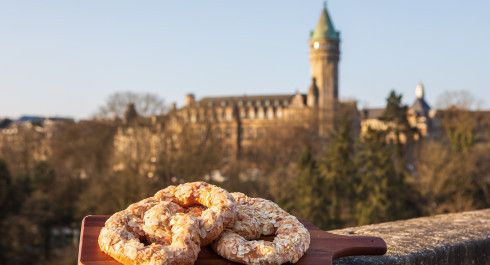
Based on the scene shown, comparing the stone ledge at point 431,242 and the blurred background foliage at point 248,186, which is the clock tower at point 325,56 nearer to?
the blurred background foliage at point 248,186

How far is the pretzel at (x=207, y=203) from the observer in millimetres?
2293

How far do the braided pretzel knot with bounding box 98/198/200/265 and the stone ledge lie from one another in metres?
1.13

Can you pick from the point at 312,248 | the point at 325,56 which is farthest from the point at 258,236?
the point at 325,56

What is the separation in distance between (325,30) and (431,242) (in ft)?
275

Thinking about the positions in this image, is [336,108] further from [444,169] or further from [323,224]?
[323,224]

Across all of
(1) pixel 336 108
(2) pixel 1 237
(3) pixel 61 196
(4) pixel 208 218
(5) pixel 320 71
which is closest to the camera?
(4) pixel 208 218

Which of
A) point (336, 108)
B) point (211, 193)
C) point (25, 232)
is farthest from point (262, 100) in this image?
point (211, 193)

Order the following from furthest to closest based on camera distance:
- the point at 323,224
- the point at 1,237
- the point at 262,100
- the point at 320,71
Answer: the point at 262,100 < the point at 320,71 < the point at 323,224 < the point at 1,237

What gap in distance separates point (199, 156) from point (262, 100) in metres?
66.3

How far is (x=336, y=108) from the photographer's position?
67.6 metres

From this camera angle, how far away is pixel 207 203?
8.18 feet

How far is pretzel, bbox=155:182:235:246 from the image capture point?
229cm

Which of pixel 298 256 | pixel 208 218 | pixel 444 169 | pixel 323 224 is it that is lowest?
pixel 323 224

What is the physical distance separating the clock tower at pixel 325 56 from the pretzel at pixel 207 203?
81.9 m
